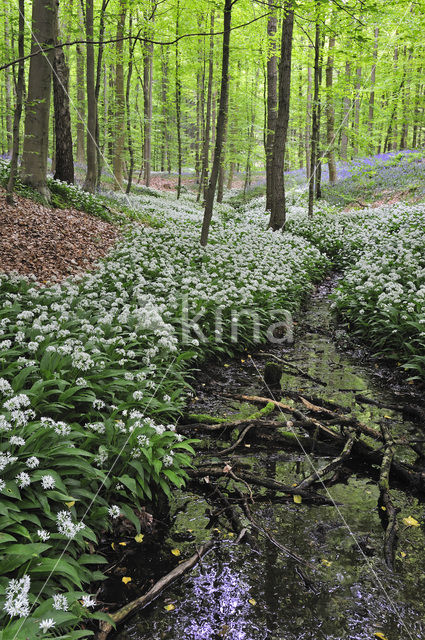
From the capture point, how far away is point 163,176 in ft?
141

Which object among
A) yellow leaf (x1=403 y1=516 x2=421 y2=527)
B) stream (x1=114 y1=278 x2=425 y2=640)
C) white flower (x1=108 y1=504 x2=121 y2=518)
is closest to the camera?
stream (x1=114 y1=278 x2=425 y2=640)

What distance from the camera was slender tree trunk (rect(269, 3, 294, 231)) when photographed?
1336cm

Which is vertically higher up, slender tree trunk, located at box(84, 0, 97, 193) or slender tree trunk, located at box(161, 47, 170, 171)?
slender tree trunk, located at box(161, 47, 170, 171)

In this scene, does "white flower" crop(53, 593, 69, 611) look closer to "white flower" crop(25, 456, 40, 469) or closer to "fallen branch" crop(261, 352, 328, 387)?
"white flower" crop(25, 456, 40, 469)

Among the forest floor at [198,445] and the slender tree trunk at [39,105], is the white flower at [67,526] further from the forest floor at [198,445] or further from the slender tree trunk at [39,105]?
the slender tree trunk at [39,105]

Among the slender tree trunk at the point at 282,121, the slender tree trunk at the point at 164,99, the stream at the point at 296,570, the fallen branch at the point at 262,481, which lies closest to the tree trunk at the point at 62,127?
the slender tree trunk at the point at 164,99

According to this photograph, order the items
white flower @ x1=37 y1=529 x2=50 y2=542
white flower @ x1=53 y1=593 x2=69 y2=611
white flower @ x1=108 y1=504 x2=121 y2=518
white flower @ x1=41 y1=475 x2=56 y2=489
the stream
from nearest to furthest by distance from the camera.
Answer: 1. white flower @ x1=53 y1=593 x2=69 y2=611
2. white flower @ x1=37 y1=529 x2=50 y2=542
3. the stream
4. white flower @ x1=41 y1=475 x2=56 y2=489
5. white flower @ x1=108 y1=504 x2=121 y2=518

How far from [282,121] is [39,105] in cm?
761

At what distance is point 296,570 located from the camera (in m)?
3.12

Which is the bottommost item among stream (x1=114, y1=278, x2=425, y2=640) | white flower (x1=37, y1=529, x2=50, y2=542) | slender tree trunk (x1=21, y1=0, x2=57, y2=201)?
stream (x1=114, y1=278, x2=425, y2=640)

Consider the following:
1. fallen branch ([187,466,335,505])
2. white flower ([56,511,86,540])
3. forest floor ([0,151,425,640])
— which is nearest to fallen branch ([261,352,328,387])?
forest floor ([0,151,425,640])

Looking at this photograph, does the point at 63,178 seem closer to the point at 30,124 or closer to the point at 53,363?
the point at 30,124

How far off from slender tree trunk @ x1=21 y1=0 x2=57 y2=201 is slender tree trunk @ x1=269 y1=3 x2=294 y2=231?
6704 millimetres

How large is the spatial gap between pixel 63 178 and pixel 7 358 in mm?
11821
